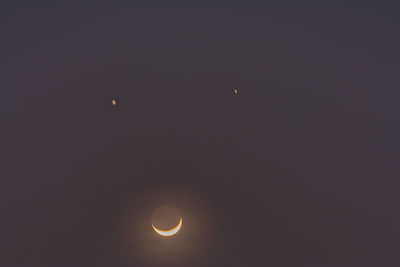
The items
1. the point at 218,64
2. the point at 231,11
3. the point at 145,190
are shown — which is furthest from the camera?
the point at 145,190

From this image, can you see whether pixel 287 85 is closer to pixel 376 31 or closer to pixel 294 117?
pixel 294 117

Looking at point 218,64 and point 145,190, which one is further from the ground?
point 218,64

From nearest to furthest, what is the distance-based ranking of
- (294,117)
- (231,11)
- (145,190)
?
(231,11), (294,117), (145,190)

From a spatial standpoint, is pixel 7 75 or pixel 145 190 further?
pixel 145 190

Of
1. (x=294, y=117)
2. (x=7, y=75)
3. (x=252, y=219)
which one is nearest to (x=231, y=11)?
(x=294, y=117)

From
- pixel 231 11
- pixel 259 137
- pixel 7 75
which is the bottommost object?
pixel 259 137

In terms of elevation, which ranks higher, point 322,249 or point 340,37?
point 340,37

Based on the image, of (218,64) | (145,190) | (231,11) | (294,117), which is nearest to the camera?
(231,11)

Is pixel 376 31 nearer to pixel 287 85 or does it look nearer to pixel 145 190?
pixel 287 85

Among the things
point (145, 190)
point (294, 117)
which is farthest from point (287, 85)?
point (145, 190)
